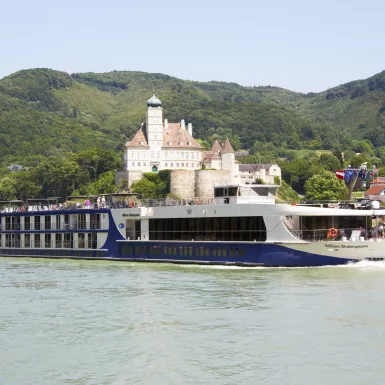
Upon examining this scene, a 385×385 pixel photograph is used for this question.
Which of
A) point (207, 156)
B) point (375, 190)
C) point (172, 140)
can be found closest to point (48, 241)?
point (375, 190)

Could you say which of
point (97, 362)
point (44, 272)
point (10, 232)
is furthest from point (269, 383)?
point (10, 232)

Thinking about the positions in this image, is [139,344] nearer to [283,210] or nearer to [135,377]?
[135,377]

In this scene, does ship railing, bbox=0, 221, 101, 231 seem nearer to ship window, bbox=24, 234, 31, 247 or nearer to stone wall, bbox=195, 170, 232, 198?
ship window, bbox=24, 234, 31, 247

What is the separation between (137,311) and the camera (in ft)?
101

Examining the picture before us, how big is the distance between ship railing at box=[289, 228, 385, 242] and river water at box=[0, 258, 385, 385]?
228 centimetres

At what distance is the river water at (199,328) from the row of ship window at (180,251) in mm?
3696

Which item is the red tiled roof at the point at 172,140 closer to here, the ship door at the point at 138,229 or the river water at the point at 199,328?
the ship door at the point at 138,229

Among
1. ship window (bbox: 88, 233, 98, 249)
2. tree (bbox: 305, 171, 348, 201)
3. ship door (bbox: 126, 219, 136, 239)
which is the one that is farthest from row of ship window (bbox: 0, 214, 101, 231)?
tree (bbox: 305, 171, 348, 201)

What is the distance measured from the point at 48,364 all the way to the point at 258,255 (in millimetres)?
21686

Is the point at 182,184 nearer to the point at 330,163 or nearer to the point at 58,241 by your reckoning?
Result: the point at 330,163

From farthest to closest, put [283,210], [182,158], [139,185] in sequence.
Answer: [182,158] < [139,185] < [283,210]

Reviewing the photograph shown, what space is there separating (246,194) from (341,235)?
5779mm

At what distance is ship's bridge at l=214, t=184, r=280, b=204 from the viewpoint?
4588 cm

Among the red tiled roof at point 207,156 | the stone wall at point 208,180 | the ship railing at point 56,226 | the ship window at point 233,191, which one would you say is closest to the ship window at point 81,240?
the ship railing at point 56,226
